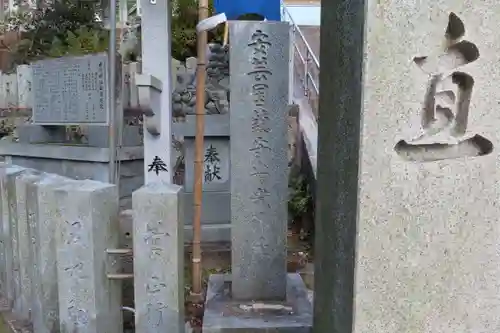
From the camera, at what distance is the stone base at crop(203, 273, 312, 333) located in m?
3.21

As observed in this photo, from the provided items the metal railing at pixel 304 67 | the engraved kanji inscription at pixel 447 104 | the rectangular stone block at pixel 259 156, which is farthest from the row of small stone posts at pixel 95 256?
the metal railing at pixel 304 67

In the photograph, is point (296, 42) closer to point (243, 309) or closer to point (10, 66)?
point (243, 309)

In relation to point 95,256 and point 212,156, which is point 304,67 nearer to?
point 212,156

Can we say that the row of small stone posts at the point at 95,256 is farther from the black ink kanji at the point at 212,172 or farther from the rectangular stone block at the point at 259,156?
the black ink kanji at the point at 212,172

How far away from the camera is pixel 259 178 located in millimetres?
3570

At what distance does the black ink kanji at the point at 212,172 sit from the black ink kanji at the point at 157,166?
49.1 inches

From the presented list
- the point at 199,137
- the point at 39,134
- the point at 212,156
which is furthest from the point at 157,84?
the point at 39,134

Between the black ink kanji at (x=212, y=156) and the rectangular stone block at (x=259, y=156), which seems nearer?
the rectangular stone block at (x=259, y=156)

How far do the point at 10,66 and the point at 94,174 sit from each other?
27.6 ft

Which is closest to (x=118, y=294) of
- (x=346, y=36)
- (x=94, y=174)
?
(x=346, y=36)

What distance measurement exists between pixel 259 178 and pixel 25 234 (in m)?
2.10

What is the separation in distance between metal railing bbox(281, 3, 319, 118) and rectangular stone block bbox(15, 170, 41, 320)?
473cm

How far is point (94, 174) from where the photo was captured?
247 inches

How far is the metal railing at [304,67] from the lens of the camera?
25.6 ft
